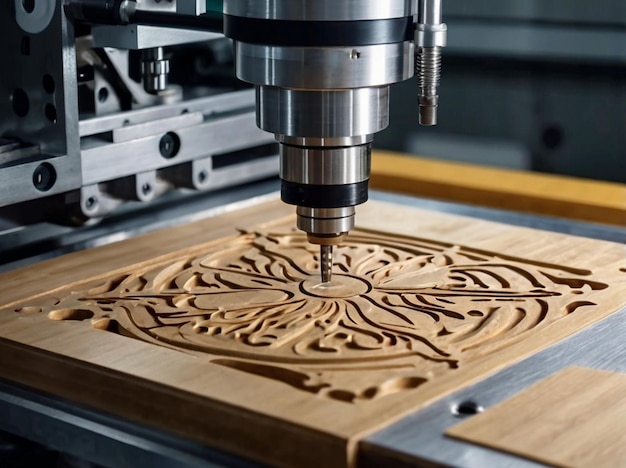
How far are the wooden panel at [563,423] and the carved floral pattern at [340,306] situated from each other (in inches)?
3.1

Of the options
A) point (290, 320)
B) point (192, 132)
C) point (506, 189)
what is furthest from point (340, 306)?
point (506, 189)

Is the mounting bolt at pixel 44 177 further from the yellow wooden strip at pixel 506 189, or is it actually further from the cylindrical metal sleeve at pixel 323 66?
the yellow wooden strip at pixel 506 189

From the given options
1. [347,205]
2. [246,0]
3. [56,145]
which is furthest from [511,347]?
[56,145]

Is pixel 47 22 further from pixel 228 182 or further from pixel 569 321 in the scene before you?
pixel 569 321

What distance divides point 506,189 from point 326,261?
1.61 feet

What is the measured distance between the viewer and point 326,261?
111cm

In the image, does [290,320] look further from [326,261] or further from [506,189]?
[506,189]

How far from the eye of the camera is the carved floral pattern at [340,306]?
3.02 ft

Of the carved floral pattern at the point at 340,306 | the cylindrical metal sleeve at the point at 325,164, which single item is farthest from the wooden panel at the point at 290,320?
the cylindrical metal sleeve at the point at 325,164

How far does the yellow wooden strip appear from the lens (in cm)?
146

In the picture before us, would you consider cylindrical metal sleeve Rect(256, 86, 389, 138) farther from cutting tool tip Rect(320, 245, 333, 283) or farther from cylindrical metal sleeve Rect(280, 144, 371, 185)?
cutting tool tip Rect(320, 245, 333, 283)

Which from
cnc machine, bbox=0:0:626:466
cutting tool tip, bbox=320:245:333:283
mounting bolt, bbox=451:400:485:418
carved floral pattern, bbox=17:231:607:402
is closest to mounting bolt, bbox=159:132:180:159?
cnc machine, bbox=0:0:626:466

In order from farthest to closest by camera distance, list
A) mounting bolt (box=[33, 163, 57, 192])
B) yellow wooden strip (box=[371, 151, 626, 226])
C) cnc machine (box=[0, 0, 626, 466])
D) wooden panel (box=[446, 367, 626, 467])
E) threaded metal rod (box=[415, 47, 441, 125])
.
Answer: yellow wooden strip (box=[371, 151, 626, 226]), mounting bolt (box=[33, 163, 57, 192]), threaded metal rod (box=[415, 47, 441, 125]), cnc machine (box=[0, 0, 626, 466]), wooden panel (box=[446, 367, 626, 467])

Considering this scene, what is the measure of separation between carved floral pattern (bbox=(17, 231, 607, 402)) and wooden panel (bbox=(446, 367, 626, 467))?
0.08 m
